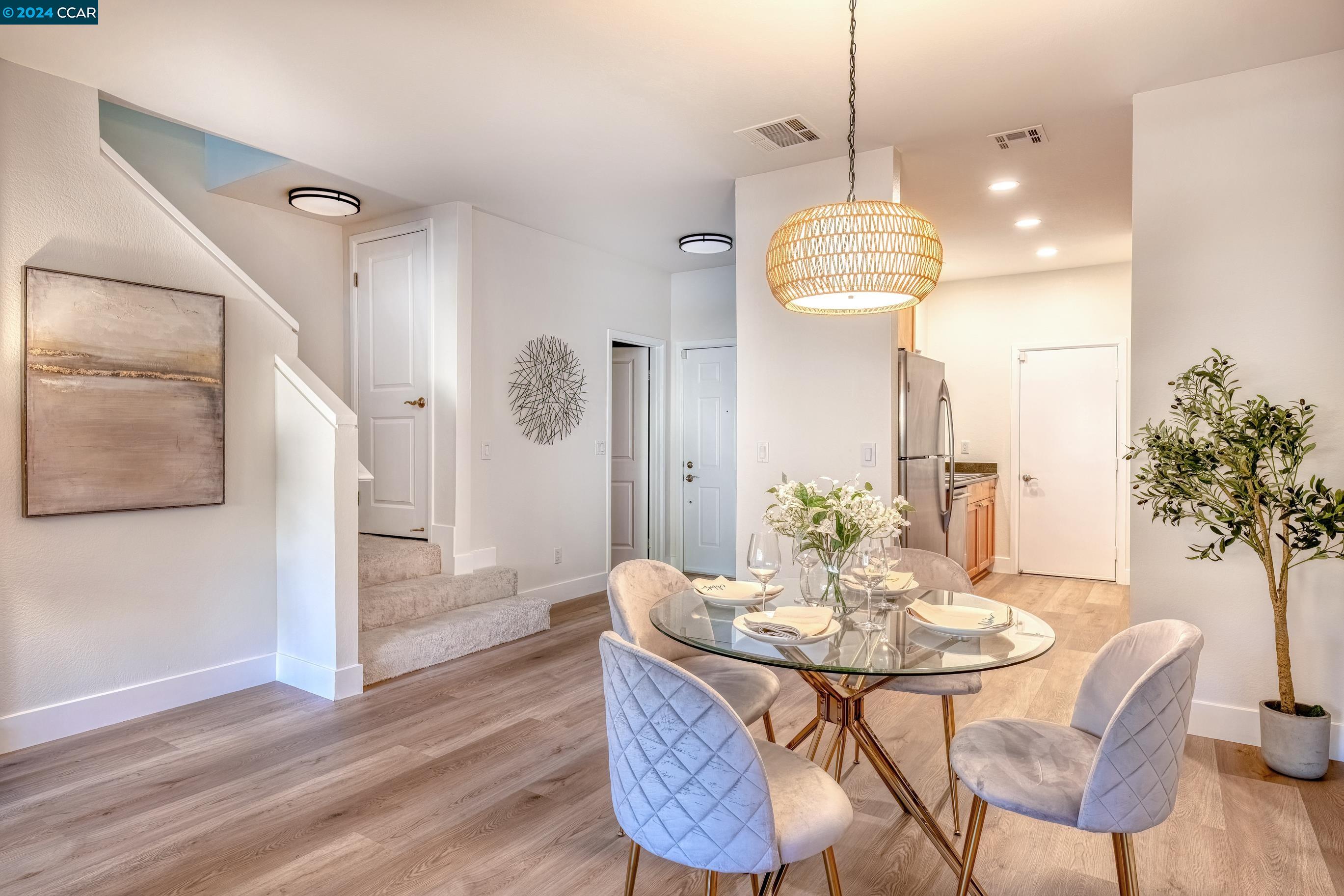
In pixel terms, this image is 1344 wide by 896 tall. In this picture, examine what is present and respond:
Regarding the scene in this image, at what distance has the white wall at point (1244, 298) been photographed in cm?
269

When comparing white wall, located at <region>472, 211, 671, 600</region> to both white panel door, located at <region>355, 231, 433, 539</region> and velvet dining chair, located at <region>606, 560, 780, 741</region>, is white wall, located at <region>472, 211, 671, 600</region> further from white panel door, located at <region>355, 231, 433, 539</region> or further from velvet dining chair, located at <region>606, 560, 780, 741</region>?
velvet dining chair, located at <region>606, 560, 780, 741</region>

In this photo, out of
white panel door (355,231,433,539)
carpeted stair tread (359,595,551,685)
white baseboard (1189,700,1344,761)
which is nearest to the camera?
white baseboard (1189,700,1344,761)

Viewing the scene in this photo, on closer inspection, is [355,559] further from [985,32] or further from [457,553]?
[985,32]

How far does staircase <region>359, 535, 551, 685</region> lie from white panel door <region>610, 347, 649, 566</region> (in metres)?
1.57

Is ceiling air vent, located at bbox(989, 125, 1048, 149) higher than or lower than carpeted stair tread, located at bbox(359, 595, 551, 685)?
higher

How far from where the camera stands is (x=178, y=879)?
1943 millimetres

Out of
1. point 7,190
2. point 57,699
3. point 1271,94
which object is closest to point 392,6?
point 7,190

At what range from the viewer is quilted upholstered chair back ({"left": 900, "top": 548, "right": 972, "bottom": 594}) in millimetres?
2572

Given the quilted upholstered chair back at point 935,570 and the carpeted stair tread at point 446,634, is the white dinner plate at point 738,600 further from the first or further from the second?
the carpeted stair tread at point 446,634

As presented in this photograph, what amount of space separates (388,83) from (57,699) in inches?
108

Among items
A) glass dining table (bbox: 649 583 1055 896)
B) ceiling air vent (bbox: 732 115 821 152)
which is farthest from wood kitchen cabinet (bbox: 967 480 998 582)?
glass dining table (bbox: 649 583 1055 896)

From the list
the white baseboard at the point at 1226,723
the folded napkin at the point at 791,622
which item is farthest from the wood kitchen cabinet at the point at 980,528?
the folded napkin at the point at 791,622

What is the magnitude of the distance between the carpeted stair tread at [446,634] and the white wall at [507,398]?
50 cm

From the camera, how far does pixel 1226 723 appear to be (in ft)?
9.39
